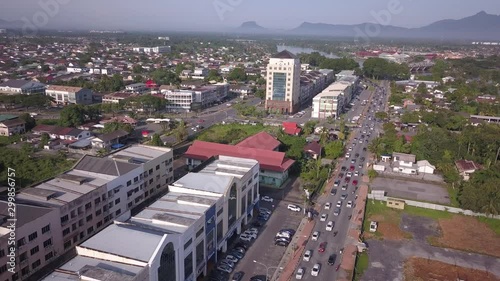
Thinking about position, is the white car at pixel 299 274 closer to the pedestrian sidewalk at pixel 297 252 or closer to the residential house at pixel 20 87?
the pedestrian sidewalk at pixel 297 252

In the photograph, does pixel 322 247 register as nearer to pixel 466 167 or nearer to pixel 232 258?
pixel 232 258

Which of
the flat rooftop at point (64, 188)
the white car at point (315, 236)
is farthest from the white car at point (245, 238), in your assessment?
the flat rooftop at point (64, 188)

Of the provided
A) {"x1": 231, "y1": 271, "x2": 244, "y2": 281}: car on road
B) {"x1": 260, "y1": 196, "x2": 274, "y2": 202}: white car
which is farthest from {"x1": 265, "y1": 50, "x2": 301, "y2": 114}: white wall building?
{"x1": 231, "y1": 271, "x2": 244, "y2": 281}: car on road

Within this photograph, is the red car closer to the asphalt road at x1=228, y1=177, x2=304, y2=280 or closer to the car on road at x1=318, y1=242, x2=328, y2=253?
the car on road at x1=318, y1=242, x2=328, y2=253

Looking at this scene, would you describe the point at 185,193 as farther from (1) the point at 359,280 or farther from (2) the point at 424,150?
(2) the point at 424,150

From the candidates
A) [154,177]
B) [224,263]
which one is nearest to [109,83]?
[154,177]

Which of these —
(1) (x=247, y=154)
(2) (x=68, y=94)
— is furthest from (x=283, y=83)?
(2) (x=68, y=94)
